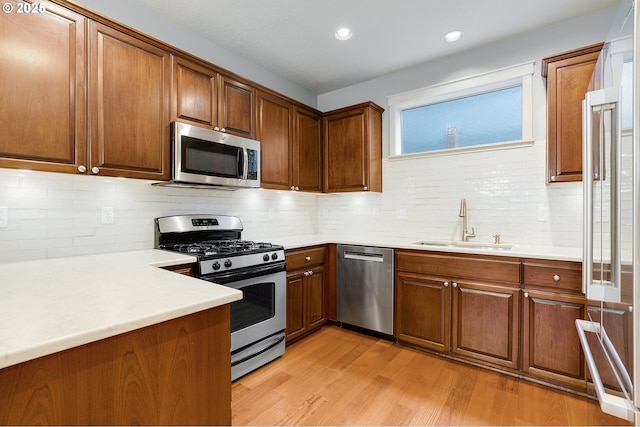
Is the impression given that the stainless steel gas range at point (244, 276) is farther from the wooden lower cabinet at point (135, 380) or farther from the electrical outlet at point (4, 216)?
the wooden lower cabinet at point (135, 380)

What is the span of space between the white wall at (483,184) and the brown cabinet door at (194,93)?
71.1 inches

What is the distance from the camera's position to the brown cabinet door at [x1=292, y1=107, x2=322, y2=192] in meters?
3.17

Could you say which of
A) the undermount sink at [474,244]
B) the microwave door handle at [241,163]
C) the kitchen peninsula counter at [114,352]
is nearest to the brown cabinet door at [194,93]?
the microwave door handle at [241,163]

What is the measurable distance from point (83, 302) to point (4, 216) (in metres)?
1.34

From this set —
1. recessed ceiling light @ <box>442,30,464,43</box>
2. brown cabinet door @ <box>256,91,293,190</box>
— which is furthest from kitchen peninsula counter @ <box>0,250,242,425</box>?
recessed ceiling light @ <box>442,30,464,43</box>

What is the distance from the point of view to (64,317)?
2.56 feet

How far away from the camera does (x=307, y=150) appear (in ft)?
10.8

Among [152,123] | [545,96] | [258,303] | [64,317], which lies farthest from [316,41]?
[64,317]

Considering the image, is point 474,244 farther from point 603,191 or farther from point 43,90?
point 43,90

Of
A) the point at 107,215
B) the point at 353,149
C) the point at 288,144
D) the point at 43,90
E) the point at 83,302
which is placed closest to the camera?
the point at 83,302

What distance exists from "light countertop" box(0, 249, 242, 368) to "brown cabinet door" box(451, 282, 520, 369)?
1.97m

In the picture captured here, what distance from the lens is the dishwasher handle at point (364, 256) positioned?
2749 millimetres

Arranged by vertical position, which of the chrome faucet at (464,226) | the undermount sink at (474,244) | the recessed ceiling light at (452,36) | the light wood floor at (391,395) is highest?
the recessed ceiling light at (452,36)

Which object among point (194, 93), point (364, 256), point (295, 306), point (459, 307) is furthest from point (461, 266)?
point (194, 93)
